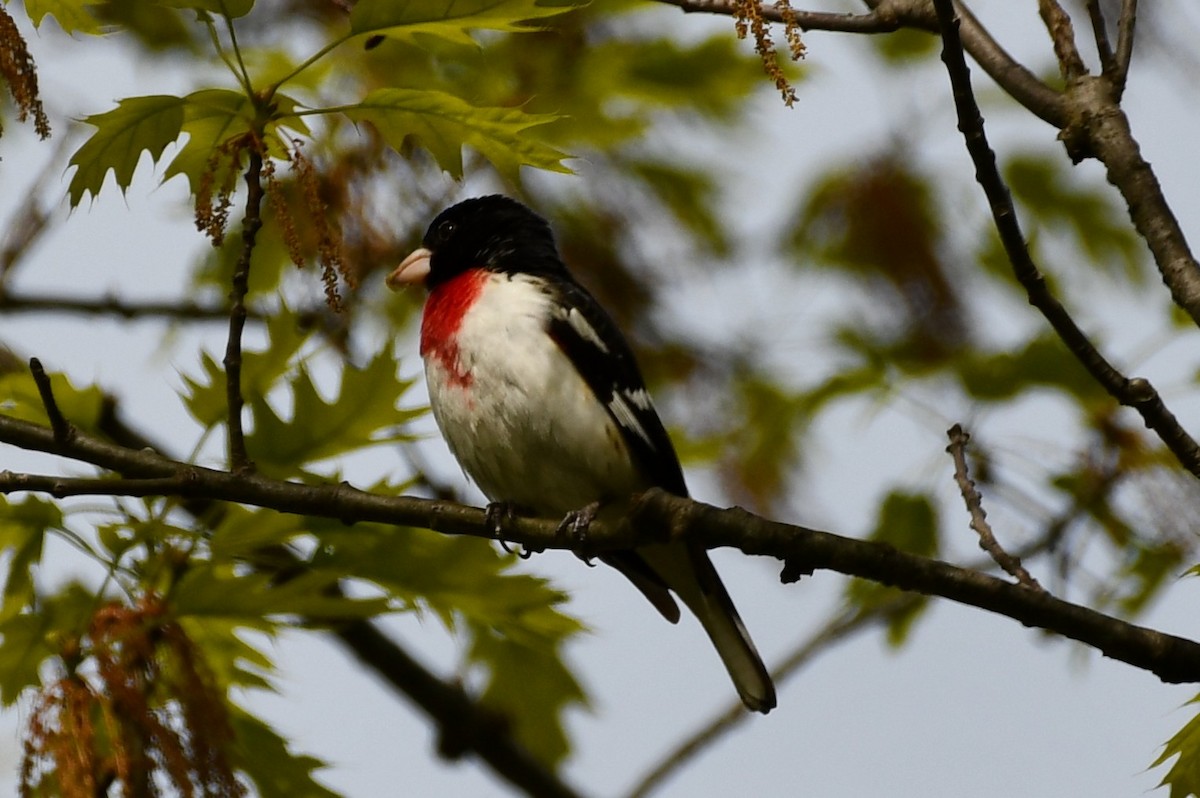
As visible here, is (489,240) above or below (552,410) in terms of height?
above

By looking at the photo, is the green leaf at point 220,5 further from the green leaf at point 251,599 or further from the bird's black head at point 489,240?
the bird's black head at point 489,240

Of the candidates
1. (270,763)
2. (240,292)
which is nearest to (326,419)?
(240,292)

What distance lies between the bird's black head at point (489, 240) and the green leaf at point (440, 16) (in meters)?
1.70

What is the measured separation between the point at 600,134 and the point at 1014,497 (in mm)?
1723

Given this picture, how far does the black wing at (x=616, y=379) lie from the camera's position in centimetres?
423

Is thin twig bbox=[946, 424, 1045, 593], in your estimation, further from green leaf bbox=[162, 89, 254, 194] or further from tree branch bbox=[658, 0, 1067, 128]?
green leaf bbox=[162, 89, 254, 194]

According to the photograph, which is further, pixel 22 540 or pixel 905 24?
pixel 22 540

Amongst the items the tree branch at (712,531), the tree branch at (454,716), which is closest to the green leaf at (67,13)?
the tree branch at (712,531)

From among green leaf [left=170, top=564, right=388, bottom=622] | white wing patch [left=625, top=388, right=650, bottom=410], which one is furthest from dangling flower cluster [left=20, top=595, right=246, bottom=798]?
white wing patch [left=625, top=388, right=650, bottom=410]

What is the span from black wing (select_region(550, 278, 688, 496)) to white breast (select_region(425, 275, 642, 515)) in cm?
4

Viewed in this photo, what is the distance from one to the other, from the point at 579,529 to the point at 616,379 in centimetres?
77

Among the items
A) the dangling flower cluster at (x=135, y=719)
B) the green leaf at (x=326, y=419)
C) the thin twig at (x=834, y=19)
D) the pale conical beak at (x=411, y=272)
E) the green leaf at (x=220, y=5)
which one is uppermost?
the pale conical beak at (x=411, y=272)

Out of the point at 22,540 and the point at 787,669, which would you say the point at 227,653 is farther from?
the point at 787,669

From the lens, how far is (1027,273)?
2779 mm
